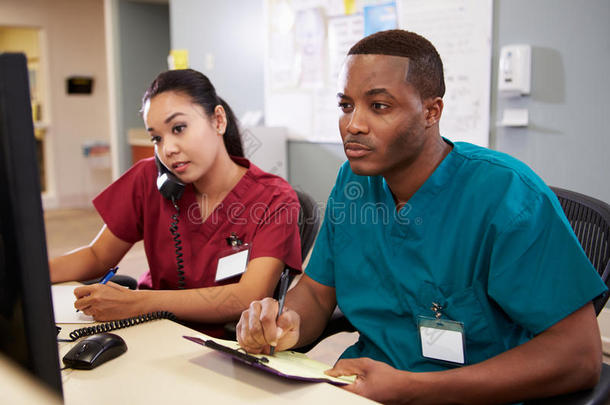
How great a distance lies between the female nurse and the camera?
54.3 inches

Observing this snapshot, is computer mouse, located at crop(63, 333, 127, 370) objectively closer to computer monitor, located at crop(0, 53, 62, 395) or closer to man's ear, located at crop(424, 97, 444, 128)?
computer monitor, located at crop(0, 53, 62, 395)

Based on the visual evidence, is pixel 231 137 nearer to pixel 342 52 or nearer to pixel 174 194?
pixel 174 194

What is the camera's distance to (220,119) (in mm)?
1614

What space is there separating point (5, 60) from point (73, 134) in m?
7.34

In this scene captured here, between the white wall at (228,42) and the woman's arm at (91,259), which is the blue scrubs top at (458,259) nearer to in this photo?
the woman's arm at (91,259)

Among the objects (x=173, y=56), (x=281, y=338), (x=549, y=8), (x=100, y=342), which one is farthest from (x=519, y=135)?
(x=173, y=56)

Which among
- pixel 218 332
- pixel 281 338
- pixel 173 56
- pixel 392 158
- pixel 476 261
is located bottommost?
pixel 218 332

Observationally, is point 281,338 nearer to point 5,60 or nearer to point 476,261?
point 476,261

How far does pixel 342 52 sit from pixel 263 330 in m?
3.11

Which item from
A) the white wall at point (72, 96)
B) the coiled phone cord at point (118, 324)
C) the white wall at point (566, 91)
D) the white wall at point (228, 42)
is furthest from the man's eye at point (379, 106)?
the white wall at point (72, 96)

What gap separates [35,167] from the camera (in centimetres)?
51

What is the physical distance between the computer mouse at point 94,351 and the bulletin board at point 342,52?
249 cm

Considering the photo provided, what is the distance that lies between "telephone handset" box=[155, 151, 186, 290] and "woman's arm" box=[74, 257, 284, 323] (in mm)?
210

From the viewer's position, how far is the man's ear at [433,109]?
106cm
